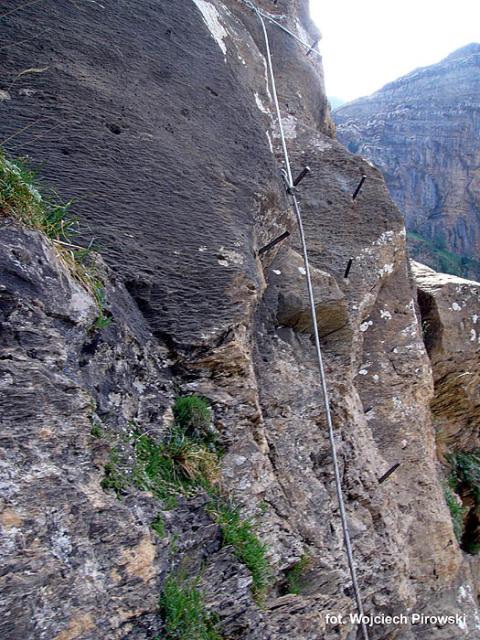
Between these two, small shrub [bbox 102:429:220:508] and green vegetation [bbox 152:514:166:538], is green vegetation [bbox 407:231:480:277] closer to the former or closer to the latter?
small shrub [bbox 102:429:220:508]

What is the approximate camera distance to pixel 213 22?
235 inches

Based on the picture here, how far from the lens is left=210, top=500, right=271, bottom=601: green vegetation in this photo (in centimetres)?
313

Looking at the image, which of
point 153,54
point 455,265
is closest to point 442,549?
point 153,54

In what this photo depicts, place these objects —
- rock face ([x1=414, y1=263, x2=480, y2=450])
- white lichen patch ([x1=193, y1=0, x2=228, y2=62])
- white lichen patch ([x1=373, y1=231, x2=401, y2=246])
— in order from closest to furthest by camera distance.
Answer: white lichen patch ([x1=193, y1=0, x2=228, y2=62])
white lichen patch ([x1=373, y1=231, x2=401, y2=246])
rock face ([x1=414, y1=263, x2=480, y2=450])

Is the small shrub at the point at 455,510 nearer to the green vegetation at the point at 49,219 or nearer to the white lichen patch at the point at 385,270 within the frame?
the white lichen patch at the point at 385,270

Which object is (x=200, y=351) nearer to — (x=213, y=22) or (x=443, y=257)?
(x=213, y=22)

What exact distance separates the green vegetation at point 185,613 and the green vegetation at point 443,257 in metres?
37.5

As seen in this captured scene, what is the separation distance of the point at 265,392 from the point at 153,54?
312 centimetres

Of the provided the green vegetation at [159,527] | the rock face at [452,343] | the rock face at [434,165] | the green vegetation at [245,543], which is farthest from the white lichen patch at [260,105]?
the rock face at [434,165]

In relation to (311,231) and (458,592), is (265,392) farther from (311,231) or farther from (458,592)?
(458,592)

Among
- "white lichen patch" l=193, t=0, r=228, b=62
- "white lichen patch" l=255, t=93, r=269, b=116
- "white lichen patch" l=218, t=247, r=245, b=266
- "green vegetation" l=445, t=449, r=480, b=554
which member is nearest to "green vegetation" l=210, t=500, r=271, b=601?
"white lichen patch" l=218, t=247, r=245, b=266

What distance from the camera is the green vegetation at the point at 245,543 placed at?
3.13 meters

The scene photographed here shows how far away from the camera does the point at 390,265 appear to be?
22.2 feet

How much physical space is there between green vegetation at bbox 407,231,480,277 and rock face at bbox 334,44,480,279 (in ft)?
0.23
